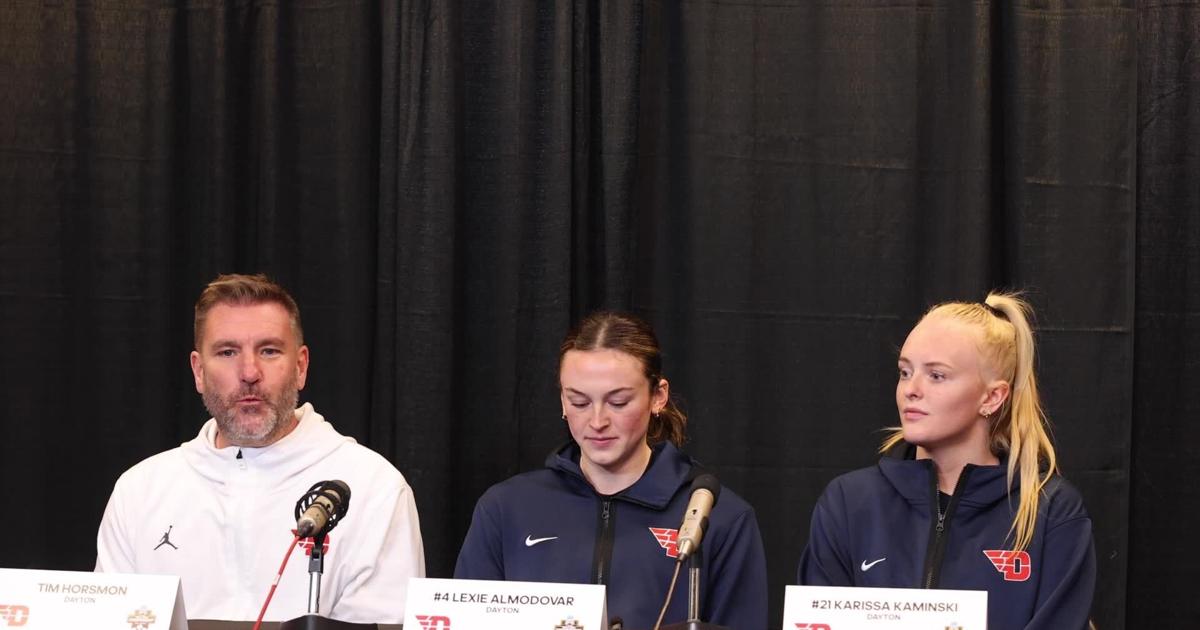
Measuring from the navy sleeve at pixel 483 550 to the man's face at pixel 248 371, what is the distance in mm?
637

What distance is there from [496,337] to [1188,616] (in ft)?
7.65

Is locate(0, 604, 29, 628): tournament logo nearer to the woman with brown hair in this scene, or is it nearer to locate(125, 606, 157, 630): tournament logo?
locate(125, 606, 157, 630): tournament logo

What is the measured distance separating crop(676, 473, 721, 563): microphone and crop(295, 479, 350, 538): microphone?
0.63 meters

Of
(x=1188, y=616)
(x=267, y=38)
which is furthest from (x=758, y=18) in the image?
(x=1188, y=616)

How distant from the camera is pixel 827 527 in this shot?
3.27m

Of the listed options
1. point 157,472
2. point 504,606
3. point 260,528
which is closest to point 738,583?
point 504,606

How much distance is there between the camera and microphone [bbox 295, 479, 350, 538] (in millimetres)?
2326

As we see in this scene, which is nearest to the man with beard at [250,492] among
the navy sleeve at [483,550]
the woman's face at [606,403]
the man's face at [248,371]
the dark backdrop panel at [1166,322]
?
the man's face at [248,371]

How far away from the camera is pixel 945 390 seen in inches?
127

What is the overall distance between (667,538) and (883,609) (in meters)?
0.98

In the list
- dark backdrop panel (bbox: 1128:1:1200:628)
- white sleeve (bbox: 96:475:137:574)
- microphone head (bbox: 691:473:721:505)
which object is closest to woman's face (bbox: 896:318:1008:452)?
microphone head (bbox: 691:473:721:505)

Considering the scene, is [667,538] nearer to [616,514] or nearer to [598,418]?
[616,514]

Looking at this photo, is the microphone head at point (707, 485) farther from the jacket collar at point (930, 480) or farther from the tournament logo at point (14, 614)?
the tournament logo at point (14, 614)

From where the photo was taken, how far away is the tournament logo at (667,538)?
3201mm
